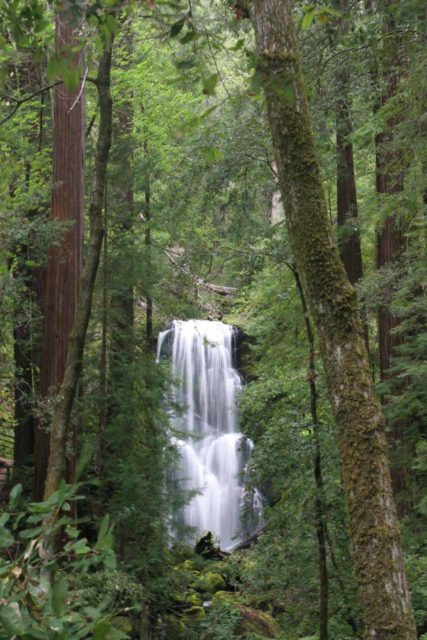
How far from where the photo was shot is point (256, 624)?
9.04 metres

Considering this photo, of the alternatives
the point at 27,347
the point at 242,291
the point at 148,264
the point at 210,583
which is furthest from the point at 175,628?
the point at 242,291

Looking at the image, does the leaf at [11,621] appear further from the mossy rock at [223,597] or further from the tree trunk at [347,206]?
the mossy rock at [223,597]

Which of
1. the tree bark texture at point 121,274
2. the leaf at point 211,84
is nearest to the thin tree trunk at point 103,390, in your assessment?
the tree bark texture at point 121,274

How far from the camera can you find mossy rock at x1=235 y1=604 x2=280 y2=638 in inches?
348

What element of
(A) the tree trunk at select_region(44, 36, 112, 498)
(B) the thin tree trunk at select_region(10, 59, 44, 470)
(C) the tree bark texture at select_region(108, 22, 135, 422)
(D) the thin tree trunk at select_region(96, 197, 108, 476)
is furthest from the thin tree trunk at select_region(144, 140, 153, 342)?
(A) the tree trunk at select_region(44, 36, 112, 498)

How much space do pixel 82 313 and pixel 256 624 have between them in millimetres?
5482

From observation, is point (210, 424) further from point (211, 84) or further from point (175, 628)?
point (211, 84)

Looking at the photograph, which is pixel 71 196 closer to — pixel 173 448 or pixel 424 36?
pixel 173 448

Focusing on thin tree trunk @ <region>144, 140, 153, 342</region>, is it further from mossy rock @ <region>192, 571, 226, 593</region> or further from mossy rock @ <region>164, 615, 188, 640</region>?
mossy rock @ <region>164, 615, 188, 640</region>

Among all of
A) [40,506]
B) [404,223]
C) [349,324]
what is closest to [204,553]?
[404,223]

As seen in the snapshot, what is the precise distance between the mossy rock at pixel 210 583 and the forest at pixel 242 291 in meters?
0.04

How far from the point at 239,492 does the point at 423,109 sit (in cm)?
1201

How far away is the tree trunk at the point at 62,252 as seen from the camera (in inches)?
352

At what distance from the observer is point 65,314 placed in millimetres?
9133
